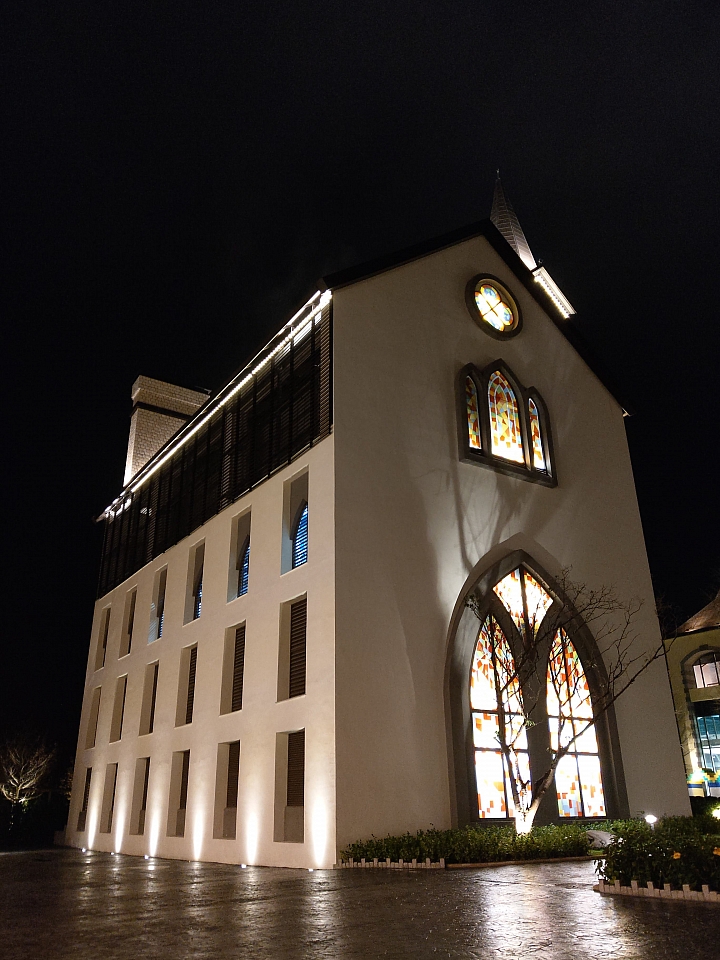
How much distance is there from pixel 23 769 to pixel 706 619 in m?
33.4

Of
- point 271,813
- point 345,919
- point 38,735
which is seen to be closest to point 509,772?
point 271,813

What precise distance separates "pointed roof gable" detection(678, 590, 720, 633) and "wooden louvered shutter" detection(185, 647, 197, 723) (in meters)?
27.9

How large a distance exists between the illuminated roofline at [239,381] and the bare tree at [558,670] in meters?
6.76

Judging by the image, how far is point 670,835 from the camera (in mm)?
7527

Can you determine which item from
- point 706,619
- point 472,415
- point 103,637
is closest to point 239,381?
point 472,415

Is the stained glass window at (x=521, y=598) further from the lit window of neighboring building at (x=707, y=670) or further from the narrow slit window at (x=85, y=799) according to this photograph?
the lit window of neighboring building at (x=707, y=670)

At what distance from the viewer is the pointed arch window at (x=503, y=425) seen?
53.5 feet

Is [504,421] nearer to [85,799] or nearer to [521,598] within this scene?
[521,598]

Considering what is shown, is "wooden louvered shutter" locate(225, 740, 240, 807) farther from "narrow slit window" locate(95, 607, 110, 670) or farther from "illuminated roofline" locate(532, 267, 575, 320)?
"illuminated roofline" locate(532, 267, 575, 320)

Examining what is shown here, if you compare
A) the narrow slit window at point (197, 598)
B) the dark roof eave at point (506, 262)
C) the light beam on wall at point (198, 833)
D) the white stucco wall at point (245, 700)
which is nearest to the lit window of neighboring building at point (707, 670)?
the dark roof eave at point (506, 262)

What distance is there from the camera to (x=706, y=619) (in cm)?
3831

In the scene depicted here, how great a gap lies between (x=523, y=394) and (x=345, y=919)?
1364 centimetres

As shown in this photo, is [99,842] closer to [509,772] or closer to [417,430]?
[509,772]

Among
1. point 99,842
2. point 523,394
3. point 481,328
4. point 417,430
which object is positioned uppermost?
point 481,328
